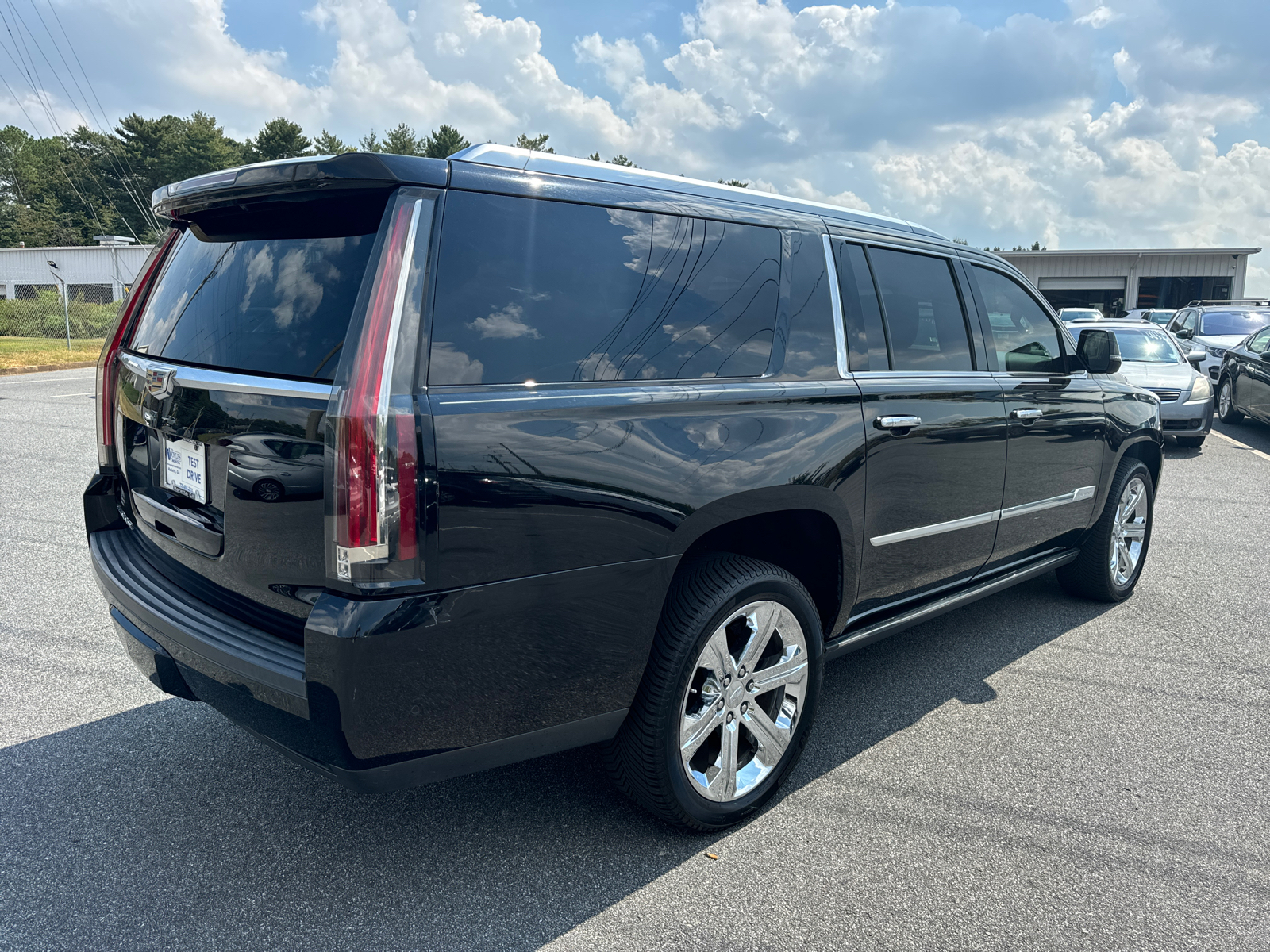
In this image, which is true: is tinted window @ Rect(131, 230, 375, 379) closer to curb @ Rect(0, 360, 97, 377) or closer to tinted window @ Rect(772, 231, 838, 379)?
tinted window @ Rect(772, 231, 838, 379)

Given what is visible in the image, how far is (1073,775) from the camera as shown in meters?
3.15

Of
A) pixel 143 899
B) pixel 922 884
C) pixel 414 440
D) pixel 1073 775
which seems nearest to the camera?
pixel 414 440

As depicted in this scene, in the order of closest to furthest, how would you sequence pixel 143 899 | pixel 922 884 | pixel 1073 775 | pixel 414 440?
pixel 414 440 < pixel 143 899 < pixel 922 884 < pixel 1073 775

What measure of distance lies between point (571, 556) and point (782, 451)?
86cm

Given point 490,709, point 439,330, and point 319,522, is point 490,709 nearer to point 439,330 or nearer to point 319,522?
point 319,522

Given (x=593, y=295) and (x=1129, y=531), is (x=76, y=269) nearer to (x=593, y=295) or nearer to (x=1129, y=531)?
(x=1129, y=531)

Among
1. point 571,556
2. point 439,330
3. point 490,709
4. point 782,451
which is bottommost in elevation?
point 490,709

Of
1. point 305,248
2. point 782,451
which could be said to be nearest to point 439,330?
point 305,248

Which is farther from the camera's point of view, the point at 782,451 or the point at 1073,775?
the point at 1073,775

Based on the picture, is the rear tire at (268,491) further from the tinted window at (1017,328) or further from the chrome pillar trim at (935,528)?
the tinted window at (1017,328)

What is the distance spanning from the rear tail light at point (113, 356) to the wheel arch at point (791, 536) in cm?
Result: 203

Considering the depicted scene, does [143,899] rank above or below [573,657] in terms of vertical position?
below

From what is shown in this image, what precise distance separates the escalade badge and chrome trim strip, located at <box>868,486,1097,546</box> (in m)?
2.29

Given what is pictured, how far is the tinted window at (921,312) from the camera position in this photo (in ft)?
11.1
